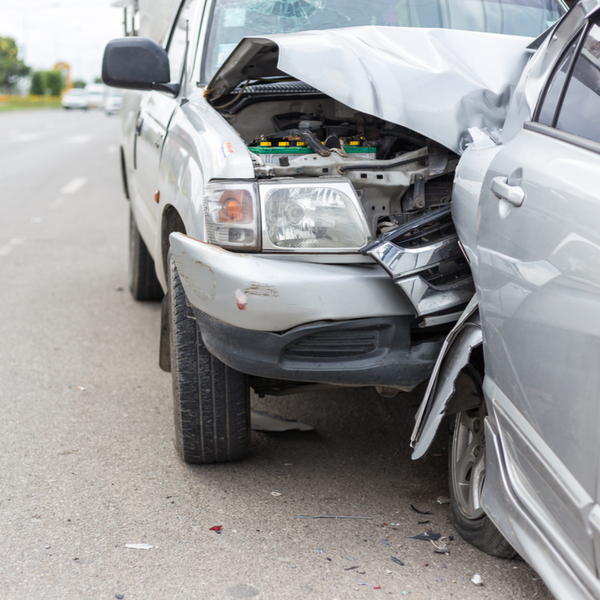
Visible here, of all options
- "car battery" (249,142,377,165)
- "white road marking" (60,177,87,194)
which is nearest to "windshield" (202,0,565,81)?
"car battery" (249,142,377,165)

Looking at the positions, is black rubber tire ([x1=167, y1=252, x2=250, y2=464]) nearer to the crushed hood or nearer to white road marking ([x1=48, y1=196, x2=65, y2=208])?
the crushed hood

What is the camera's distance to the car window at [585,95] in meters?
1.96

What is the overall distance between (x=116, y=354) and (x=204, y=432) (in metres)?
1.80

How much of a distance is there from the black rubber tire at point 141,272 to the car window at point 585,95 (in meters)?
3.77

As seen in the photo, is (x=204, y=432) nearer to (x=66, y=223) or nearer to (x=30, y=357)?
(x=30, y=357)

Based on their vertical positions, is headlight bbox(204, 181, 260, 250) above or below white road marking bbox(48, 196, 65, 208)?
above

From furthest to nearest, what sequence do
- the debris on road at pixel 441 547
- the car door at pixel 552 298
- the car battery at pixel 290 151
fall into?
the car battery at pixel 290 151, the debris on road at pixel 441 547, the car door at pixel 552 298

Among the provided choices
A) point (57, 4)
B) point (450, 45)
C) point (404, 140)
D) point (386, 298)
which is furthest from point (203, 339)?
point (57, 4)

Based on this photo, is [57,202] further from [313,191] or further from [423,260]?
[423,260]

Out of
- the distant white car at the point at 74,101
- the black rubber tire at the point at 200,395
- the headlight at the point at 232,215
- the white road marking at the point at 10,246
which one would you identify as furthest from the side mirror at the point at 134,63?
the distant white car at the point at 74,101

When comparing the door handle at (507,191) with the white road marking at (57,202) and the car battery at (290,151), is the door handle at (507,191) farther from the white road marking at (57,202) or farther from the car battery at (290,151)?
the white road marking at (57,202)

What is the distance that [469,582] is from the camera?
241 cm

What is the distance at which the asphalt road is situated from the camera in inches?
94.5

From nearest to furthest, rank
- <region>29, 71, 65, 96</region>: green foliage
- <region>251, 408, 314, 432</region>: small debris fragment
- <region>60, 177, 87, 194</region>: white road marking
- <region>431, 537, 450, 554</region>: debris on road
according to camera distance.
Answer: <region>431, 537, 450, 554</region>: debris on road < <region>251, 408, 314, 432</region>: small debris fragment < <region>60, 177, 87, 194</region>: white road marking < <region>29, 71, 65, 96</region>: green foliage
